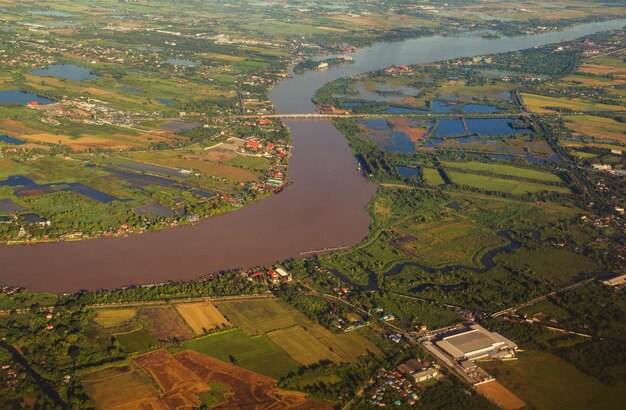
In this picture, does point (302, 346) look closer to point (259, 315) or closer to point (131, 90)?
point (259, 315)

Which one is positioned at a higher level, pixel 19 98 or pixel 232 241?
pixel 19 98

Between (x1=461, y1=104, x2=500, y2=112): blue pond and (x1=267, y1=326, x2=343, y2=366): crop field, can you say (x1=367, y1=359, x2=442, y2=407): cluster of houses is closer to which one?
(x1=267, y1=326, x2=343, y2=366): crop field

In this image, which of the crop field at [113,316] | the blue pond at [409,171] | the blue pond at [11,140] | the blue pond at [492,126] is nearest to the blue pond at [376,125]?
the blue pond at [492,126]

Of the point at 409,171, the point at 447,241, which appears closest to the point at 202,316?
the point at 447,241

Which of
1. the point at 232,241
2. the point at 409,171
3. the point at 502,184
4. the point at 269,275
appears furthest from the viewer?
the point at 409,171

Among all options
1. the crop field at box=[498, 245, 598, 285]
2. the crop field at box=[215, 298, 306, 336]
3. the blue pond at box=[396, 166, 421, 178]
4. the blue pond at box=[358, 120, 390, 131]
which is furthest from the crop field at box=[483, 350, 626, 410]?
the blue pond at box=[358, 120, 390, 131]

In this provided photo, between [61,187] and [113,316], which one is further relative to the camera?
[61,187]
